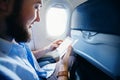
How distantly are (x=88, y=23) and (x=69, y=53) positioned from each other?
42 cm

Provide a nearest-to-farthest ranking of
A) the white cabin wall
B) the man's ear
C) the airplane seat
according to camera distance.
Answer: the airplane seat → the man's ear → the white cabin wall

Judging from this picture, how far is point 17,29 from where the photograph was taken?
0.90m

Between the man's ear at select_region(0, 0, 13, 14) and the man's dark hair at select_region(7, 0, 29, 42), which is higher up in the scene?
the man's ear at select_region(0, 0, 13, 14)

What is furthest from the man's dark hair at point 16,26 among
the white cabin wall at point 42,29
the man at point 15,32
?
the white cabin wall at point 42,29

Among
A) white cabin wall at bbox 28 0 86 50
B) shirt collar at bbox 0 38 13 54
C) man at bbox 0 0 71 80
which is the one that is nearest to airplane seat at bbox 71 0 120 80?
man at bbox 0 0 71 80

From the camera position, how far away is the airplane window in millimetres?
1707

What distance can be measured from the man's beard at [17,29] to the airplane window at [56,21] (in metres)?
0.81

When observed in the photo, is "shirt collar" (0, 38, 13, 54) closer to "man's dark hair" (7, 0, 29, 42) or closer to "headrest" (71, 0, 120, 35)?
"man's dark hair" (7, 0, 29, 42)

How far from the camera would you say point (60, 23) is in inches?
70.4

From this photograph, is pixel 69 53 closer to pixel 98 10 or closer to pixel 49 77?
pixel 49 77

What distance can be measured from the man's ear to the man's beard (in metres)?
0.04

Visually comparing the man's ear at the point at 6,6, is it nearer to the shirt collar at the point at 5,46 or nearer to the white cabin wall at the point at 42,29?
the shirt collar at the point at 5,46

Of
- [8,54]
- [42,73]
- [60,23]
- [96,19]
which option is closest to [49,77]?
[42,73]

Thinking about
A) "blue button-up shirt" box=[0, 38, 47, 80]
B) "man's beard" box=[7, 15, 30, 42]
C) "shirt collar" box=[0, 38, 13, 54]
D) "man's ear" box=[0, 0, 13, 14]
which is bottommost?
"blue button-up shirt" box=[0, 38, 47, 80]
